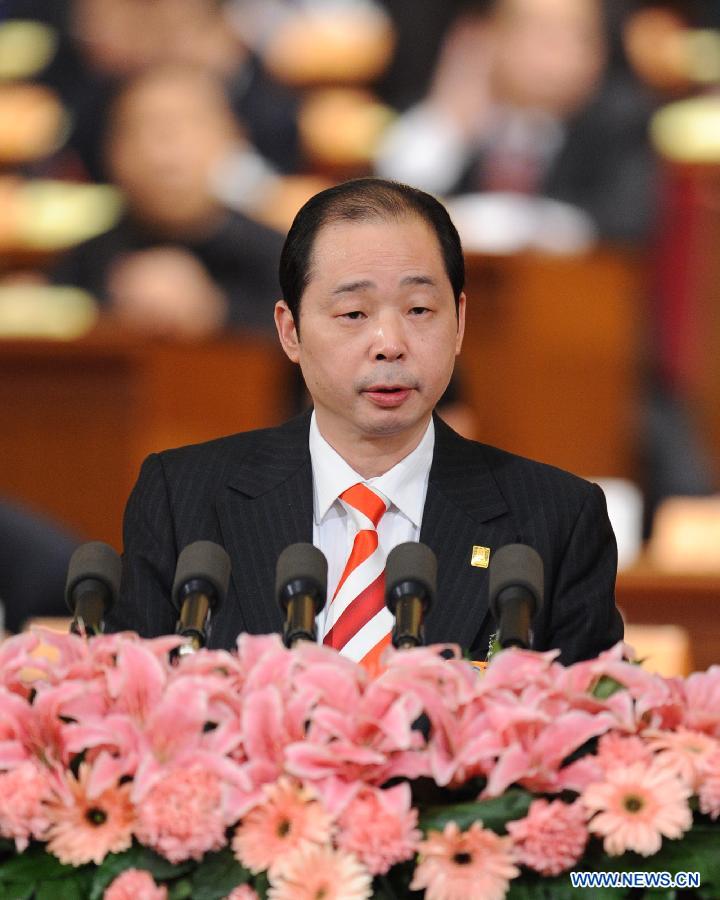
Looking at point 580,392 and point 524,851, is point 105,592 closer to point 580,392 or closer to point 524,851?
point 524,851

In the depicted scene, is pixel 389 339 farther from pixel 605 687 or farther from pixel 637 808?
pixel 637 808

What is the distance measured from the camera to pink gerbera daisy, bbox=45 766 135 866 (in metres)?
1.24

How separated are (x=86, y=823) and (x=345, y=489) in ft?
2.16

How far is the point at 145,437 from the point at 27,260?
151 centimetres

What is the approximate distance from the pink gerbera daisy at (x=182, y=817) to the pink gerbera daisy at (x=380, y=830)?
89 mm

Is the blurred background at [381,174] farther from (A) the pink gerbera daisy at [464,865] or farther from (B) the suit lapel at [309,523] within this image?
(A) the pink gerbera daisy at [464,865]

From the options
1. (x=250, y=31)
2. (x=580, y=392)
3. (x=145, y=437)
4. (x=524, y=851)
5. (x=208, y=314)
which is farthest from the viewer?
(x=250, y=31)

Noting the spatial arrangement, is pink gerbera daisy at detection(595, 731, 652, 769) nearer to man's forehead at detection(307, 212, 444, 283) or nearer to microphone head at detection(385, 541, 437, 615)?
microphone head at detection(385, 541, 437, 615)

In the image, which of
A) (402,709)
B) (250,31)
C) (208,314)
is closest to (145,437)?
(208,314)

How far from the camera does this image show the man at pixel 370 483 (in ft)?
5.63

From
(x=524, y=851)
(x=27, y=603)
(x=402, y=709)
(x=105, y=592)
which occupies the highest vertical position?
(x=27, y=603)

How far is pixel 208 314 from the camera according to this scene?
5250 mm

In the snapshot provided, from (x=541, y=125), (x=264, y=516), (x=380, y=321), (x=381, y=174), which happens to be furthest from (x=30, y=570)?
(x=541, y=125)

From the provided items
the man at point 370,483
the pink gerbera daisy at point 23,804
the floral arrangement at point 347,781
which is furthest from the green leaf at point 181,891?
the man at point 370,483
